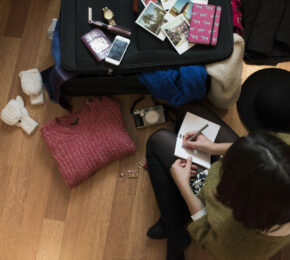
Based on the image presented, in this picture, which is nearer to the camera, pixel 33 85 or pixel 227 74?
pixel 227 74

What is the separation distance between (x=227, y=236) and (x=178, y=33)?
790mm

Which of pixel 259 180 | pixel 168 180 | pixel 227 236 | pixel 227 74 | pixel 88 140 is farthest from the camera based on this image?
pixel 88 140

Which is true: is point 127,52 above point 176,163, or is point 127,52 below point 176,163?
above

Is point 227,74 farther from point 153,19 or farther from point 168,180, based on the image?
point 168,180

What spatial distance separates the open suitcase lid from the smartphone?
2 centimetres

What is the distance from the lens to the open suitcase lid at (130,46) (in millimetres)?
1239

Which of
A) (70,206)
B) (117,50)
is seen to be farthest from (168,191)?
(117,50)

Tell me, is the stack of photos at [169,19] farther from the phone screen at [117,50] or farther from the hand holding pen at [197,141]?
the hand holding pen at [197,141]

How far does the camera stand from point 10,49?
1.64m

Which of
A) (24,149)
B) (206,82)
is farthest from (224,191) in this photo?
(24,149)

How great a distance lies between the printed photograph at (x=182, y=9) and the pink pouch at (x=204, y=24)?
0.9 inches

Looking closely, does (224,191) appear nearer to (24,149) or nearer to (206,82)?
(206,82)

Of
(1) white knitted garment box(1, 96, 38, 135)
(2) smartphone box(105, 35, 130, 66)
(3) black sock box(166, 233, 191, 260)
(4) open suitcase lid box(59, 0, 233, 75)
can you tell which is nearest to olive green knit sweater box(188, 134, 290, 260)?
(3) black sock box(166, 233, 191, 260)

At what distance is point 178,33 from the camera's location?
1250mm
